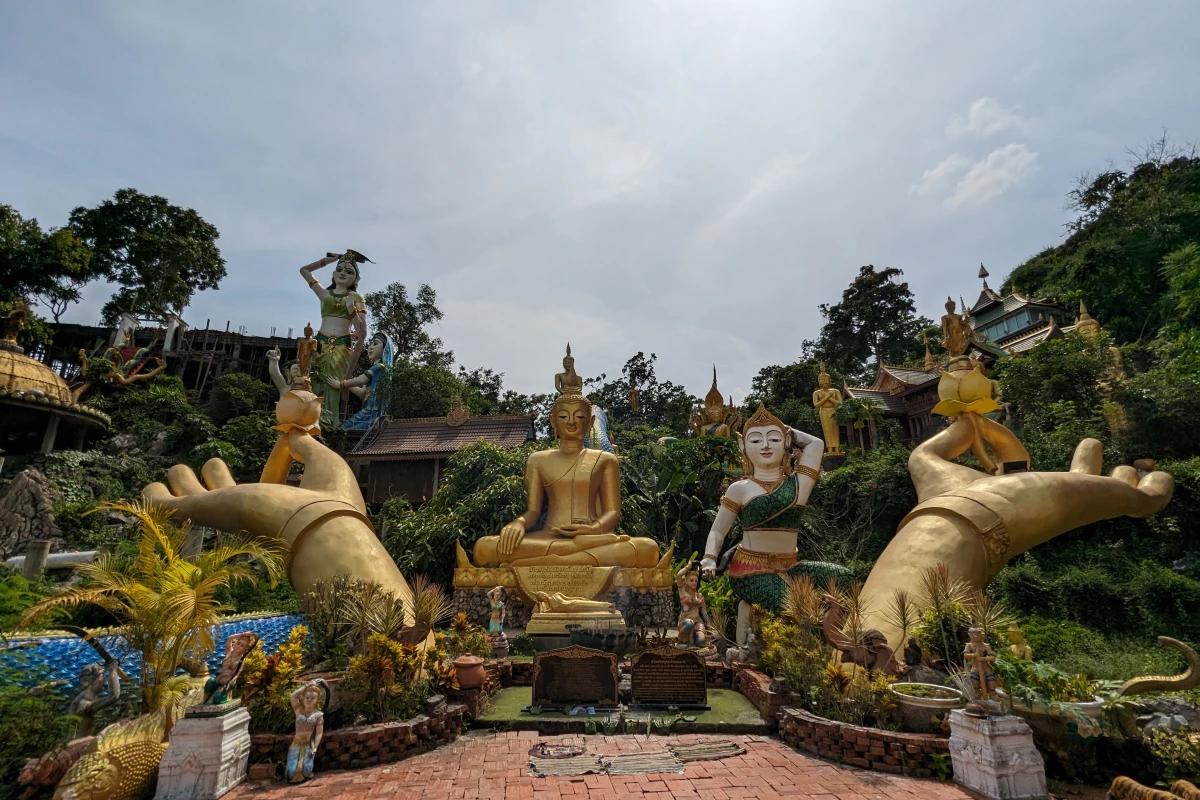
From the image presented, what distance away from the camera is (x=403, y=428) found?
25.0 m

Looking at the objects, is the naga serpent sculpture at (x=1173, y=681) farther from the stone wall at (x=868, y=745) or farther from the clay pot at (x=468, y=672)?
the clay pot at (x=468, y=672)

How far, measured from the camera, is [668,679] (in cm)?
688

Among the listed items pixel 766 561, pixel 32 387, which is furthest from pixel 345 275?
pixel 766 561

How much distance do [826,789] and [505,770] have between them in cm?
249

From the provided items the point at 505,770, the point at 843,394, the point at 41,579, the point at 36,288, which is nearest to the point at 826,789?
the point at 505,770

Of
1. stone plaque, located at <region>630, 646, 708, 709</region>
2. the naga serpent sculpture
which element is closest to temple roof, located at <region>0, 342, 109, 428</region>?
stone plaque, located at <region>630, 646, 708, 709</region>

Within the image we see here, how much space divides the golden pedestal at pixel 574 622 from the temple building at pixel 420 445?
1424 centimetres

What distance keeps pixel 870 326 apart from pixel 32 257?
45.5m

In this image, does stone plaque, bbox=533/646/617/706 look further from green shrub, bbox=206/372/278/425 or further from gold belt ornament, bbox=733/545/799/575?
green shrub, bbox=206/372/278/425

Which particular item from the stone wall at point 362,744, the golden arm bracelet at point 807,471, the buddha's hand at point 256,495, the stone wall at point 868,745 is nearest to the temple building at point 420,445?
the buddha's hand at point 256,495

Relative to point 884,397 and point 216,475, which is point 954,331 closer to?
point 216,475

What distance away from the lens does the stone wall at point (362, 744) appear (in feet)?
16.5

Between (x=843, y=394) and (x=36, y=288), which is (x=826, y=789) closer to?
(x=843, y=394)

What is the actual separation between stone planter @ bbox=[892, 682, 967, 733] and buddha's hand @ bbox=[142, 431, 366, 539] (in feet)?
24.1
